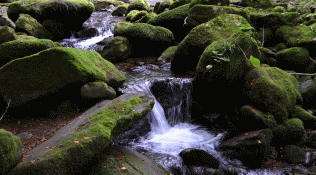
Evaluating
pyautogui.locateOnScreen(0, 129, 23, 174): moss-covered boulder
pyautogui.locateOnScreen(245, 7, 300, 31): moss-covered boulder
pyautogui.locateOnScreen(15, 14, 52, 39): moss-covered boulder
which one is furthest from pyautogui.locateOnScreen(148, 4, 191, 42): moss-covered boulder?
pyautogui.locateOnScreen(0, 129, 23, 174): moss-covered boulder

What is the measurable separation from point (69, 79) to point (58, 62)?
1.78 ft

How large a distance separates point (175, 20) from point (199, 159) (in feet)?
28.8

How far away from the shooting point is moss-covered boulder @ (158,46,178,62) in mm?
9985

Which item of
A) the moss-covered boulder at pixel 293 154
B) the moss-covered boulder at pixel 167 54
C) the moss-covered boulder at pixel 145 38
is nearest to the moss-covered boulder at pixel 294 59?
the moss-covered boulder at pixel 293 154

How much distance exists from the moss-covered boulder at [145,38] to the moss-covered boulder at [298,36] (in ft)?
17.4

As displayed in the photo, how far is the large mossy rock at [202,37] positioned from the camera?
7398mm

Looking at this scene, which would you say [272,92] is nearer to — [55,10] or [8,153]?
[8,153]

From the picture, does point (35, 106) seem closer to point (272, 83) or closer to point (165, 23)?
point (272, 83)

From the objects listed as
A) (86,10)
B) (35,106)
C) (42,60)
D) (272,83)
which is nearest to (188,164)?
(272,83)

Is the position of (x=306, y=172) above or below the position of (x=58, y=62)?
below

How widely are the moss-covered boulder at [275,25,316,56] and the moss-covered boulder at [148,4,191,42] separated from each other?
16.0 feet

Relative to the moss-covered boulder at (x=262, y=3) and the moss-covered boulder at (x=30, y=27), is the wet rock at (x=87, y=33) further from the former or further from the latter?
the moss-covered boulder at (x=262, y=3)

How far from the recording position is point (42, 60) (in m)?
5.47

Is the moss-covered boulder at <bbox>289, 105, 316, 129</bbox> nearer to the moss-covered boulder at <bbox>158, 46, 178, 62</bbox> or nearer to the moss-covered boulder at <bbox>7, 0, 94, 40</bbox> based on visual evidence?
the moss-covered boulder at <bbox>158, 46, 178, 62</bbox>
